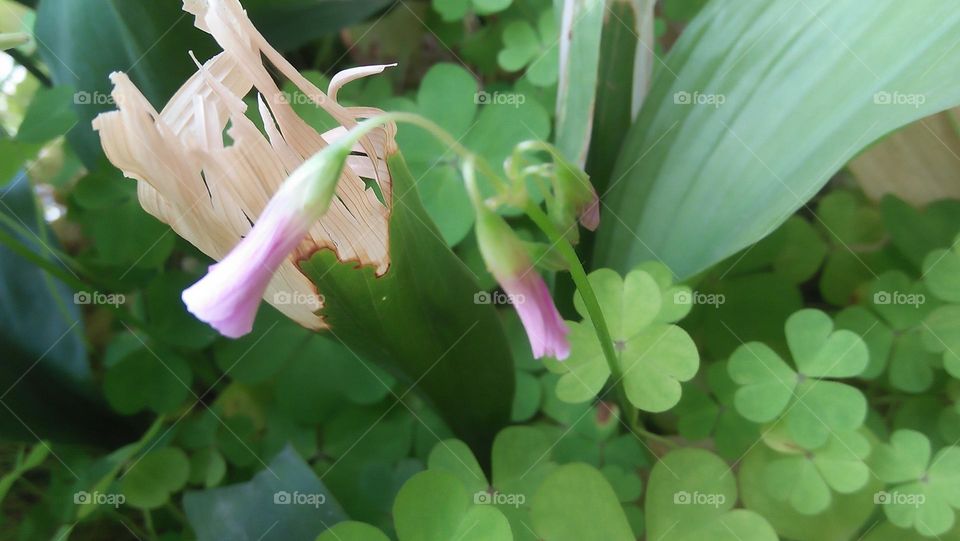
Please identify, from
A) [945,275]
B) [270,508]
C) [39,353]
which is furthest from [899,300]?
[39,353]

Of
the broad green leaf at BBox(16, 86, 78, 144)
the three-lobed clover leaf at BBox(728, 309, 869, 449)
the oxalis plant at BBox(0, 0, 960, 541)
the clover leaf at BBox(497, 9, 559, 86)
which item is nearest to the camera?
the oxalis plant at BBox(0, 0, 960, 541)

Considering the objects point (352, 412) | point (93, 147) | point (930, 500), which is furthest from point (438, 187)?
point (930, 500)

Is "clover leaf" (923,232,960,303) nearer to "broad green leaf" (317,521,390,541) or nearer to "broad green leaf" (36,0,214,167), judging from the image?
"broad green leaf" (317,521,390,541)

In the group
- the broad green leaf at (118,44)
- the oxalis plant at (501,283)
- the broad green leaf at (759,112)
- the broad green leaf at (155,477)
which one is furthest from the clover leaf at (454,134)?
the broad green leaf at (155,477)

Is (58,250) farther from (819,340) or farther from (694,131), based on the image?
(819,340)

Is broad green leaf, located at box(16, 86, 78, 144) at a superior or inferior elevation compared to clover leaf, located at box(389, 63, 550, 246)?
superior

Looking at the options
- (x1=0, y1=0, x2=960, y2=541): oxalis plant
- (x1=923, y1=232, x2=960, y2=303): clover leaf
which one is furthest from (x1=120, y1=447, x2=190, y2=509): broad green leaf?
(x1=923, y1=232, x2=960, y2=303): clover leaf

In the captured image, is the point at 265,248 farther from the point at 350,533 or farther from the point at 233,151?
the point at 350,533

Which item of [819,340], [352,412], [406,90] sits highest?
[406,90]

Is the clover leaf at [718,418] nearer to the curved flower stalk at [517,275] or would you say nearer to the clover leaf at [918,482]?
the clover leaf at [918,482]
